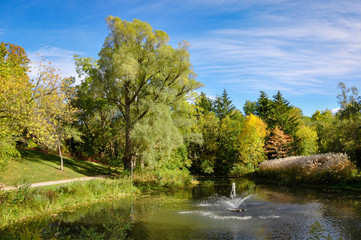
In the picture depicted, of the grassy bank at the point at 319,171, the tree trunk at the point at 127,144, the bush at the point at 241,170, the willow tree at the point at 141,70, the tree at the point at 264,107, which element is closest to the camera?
the grassy bank at the point at 319,171

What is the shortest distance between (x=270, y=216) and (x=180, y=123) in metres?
18.1

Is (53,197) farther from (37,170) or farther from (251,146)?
(251,146)

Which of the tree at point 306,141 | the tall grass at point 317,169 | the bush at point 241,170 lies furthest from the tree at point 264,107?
the tall grass at point 317,169

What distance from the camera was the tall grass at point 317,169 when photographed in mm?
21922


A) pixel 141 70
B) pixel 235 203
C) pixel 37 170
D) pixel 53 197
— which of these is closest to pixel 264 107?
pixel 141 70

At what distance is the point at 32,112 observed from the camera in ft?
46.3

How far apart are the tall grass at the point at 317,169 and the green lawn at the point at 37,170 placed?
21228 mm

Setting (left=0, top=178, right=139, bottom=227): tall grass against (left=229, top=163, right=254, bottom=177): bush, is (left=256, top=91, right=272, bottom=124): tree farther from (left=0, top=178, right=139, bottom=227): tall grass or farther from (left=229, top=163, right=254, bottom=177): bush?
(left=0, top=178, right=139, bottom=227): tall grass

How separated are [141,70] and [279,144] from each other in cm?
2768

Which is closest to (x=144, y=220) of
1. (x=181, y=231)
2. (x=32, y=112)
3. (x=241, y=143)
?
(x=181, y=231)

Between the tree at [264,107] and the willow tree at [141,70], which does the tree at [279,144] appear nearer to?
the tree at [264,107]

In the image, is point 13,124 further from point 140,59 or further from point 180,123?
point 180,123

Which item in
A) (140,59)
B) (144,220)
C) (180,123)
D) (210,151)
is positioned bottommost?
(144,220)

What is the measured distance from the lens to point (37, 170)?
79.6 feet
